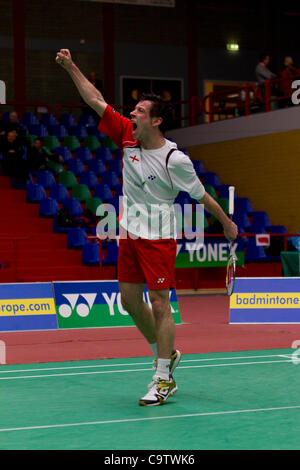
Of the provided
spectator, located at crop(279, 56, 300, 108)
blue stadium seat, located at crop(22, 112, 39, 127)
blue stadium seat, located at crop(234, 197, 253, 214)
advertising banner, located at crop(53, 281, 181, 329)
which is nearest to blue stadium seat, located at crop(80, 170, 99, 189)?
blue stadium seat, located at crop(22, 112, 39, 127)

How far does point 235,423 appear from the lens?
5.11 m

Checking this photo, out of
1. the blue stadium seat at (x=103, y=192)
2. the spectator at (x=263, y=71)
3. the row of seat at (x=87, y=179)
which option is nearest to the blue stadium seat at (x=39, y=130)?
the row of seat at (x=87, y=179)

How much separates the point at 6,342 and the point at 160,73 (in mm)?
16925

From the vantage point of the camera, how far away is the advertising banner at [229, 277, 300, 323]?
10875mm

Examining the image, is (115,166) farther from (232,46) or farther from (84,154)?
(232,46)

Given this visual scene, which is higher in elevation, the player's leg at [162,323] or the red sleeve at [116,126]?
the red sleeve at [116,126]

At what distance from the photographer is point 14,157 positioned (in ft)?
56.5

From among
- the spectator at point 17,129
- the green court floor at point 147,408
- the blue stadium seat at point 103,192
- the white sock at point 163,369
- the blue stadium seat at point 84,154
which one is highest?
the spectator at point 17,129

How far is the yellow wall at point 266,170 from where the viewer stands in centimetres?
1852

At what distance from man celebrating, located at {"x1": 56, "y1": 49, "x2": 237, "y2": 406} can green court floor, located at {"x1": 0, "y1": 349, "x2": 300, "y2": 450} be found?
0.44 m

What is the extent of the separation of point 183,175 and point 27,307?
4698 mm

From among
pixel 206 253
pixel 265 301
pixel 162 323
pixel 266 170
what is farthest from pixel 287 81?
pixel 162 323

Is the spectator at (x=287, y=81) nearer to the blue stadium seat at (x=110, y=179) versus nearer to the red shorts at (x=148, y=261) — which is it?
the blue stadium seat at (x=110, y=179)
